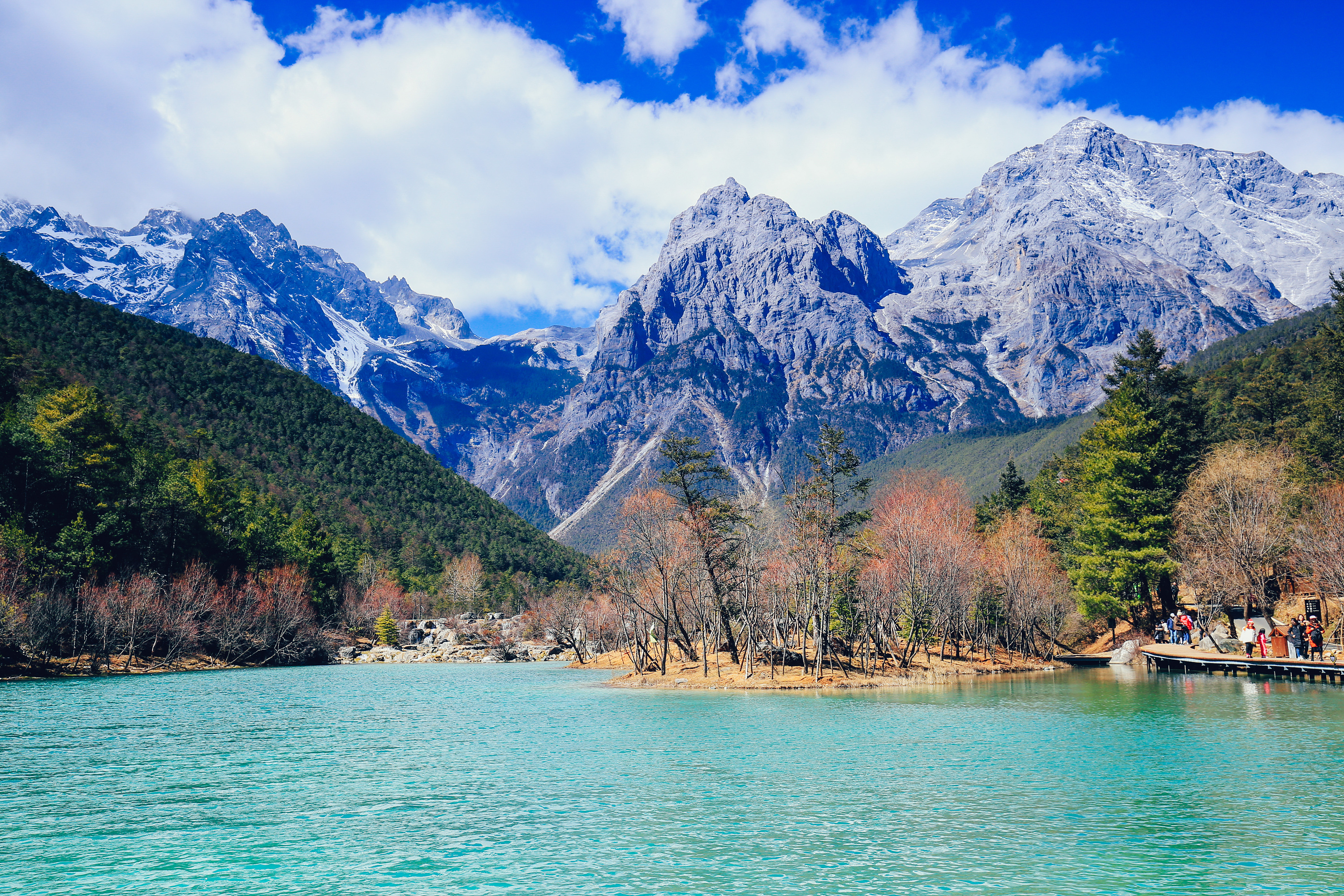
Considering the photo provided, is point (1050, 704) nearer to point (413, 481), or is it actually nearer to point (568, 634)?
point (568, 634)

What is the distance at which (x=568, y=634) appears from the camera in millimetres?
116438

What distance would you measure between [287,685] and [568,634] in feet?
178

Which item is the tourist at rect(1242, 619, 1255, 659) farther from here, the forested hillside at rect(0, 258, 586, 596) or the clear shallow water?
the forested hillside at rect(0, 258, 586, 596)

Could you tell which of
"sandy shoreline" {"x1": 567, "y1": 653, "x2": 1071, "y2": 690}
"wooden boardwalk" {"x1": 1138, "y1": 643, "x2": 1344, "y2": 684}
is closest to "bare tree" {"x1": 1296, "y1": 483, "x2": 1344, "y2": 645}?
"wooden boardwalk" {"x1": 1138, "y1": 643, "x2": 1344, "y2": 684}

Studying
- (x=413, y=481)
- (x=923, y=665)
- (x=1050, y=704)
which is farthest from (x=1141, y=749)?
(x=413, y=481)

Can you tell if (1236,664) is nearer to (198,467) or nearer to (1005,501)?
(1005,501)

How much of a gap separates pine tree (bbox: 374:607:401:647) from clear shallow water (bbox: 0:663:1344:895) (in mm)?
77780

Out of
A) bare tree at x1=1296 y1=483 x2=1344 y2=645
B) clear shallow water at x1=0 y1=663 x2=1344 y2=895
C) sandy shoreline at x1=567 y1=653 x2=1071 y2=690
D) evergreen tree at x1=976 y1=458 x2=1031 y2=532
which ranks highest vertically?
evergreen tree at x1=976 y1=458 x2=1031 y2=532

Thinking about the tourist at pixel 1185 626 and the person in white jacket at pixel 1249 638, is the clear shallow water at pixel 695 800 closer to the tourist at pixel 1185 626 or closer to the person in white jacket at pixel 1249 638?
the person in white jacket at pixel 1249 638

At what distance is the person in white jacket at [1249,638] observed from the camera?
5353 cm

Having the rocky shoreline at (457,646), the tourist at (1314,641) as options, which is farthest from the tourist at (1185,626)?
the rocky shoreline at (457,646)

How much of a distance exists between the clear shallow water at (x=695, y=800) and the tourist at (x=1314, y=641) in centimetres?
791

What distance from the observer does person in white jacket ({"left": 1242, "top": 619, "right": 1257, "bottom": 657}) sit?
53531 mm

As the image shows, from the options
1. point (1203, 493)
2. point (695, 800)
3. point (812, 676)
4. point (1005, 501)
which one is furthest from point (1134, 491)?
point (695, 800)
